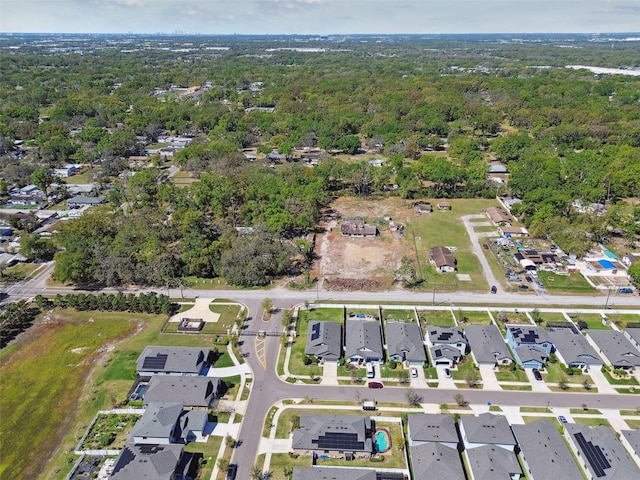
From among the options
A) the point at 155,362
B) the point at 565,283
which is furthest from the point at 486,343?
the point at 155,362

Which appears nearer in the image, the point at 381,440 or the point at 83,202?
the point at 381,440

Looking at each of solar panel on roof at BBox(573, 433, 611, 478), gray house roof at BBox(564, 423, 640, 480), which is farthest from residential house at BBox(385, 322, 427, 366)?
solar panel on roof at BBox(573, 433, 611, 478)

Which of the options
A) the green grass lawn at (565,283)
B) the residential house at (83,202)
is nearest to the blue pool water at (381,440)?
the green grass lawn at (565,283)

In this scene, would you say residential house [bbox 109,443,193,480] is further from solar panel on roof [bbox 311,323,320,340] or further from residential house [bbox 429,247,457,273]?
residential house [bbox 429,247,457,273]

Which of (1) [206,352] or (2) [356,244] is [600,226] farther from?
(1) [206,352]

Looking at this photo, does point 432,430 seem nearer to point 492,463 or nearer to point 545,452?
point 492,463

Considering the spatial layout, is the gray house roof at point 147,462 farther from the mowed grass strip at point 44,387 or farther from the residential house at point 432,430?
the residential house at point 432,430
